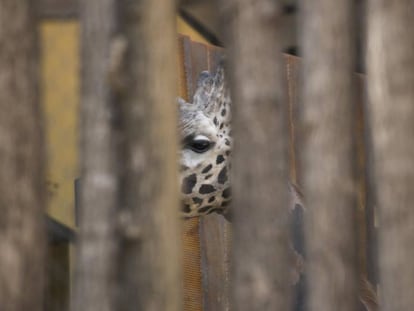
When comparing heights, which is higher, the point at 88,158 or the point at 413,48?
the point at 413,48

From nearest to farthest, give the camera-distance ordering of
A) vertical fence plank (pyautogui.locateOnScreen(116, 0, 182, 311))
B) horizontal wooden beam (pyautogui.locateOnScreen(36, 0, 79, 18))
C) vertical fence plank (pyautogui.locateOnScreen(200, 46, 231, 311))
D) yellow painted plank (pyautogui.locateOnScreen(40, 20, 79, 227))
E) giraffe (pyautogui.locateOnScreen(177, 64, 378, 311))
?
vertical fence plank (pyautogui.locateOnScreen(116, 0, 182, 311)) < horizontal wooden beam (pyautogui.locateOnScreen(36, 0, 79, 18)) < giraffe (pyautogui.locateOnScreen(177, 64, 378, 311)) < vertical fence plank (pyautogui.locateOnScreen(200, 46, 231, 311)) < yellow painted plank (pyautogui.locateOnScreen(40, 20, 79, 227))

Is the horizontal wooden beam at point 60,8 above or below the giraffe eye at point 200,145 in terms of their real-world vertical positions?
above

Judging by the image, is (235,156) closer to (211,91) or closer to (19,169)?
(19,169)

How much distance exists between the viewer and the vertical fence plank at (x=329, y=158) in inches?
113

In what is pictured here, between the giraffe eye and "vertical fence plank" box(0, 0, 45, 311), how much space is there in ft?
7.97

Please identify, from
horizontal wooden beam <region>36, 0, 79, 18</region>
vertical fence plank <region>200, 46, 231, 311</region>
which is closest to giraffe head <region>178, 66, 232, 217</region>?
vertical fence plank <region>200, 46, 231, 311</region>

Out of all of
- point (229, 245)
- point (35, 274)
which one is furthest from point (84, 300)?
point (229, 245)

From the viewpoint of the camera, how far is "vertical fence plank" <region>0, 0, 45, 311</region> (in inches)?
105

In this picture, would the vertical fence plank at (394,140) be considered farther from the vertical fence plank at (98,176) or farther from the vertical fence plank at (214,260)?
the vertical fence plank at (214,260)

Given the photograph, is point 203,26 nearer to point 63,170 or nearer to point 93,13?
point 63,170

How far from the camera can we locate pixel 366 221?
6.91m

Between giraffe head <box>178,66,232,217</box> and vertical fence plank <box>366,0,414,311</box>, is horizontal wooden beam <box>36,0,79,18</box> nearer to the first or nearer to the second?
vertical fence plank <box>366,0,414,311</box>

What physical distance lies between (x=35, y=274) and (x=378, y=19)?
1062mm

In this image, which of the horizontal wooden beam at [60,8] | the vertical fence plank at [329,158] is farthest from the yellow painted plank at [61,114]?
the vertical fence plank at [329,158]
